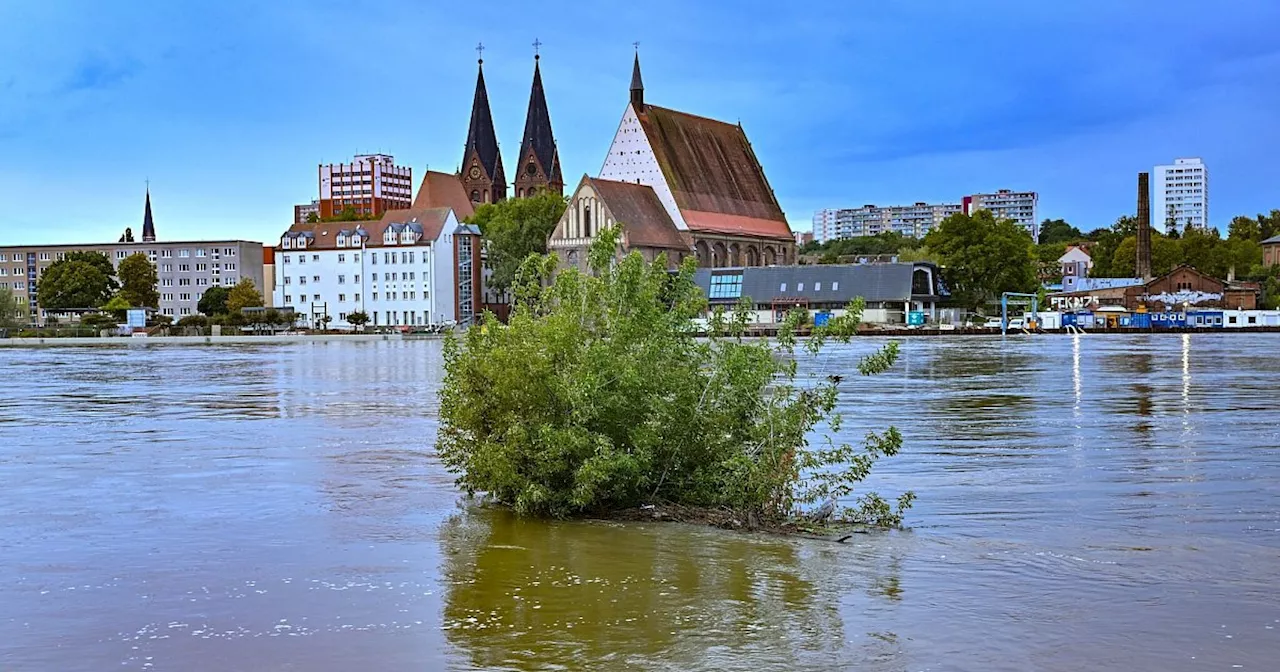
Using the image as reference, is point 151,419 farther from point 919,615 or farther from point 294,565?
point 919,615

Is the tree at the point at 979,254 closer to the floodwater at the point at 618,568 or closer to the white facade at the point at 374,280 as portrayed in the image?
the white facade at the point at 374,280

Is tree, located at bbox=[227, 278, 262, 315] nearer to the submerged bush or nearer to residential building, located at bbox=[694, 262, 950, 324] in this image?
residential building, located at bbox=[694, 262, 950, 324]

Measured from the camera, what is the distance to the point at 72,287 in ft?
395

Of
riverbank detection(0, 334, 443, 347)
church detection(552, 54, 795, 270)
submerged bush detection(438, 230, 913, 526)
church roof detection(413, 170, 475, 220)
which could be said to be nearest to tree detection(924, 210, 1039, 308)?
church detection(552, 54, 795, 270)

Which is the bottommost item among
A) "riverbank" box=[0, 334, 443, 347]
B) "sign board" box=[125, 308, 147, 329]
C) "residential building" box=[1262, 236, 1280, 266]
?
"riverbank" box=[0, 334, 443, 347]

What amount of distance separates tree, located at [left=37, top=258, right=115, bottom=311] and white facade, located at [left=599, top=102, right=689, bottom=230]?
159 ft

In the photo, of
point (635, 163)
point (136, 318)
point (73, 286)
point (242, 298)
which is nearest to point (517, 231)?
point (635, 163)

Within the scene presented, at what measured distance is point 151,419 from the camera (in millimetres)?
27719

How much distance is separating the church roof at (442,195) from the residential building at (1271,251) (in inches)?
3610

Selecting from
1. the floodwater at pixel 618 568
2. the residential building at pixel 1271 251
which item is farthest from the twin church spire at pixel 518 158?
the floodwater at pixel 618 568

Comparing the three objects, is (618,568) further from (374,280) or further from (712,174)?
(712,174)

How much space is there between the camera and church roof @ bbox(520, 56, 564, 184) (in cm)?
13438

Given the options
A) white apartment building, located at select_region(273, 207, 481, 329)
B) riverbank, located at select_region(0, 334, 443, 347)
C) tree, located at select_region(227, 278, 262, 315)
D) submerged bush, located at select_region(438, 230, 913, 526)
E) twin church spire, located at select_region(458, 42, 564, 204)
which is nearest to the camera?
submerged bush, located at select_region(438, 230, 913, 526)

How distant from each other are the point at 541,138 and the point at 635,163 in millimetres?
21577
